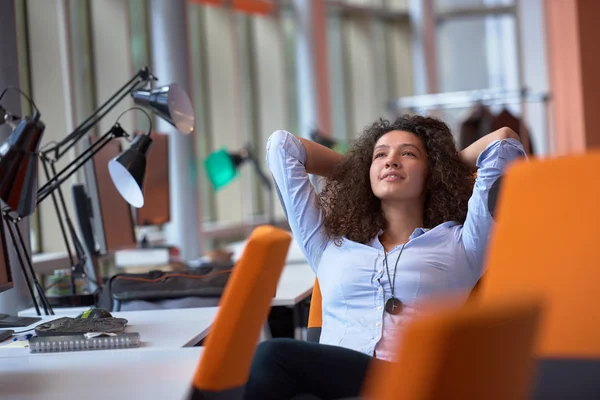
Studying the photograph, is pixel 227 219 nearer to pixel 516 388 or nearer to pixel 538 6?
pixel 538 6

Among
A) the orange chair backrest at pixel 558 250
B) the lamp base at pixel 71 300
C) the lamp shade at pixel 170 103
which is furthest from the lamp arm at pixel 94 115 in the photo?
the orange chair backrest at pixel 558 250

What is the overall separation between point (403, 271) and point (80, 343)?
0.84 meters

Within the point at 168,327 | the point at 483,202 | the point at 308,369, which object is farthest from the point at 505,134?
the point at 168,327

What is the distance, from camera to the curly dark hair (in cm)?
242

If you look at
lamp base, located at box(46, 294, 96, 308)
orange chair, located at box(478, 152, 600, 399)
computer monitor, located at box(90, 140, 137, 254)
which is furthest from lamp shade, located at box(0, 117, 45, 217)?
orange chair, located at box(478, 152, 600, 399)

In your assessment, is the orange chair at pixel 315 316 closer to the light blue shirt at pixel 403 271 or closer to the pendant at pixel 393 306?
the light blue shirt at pixel 403 271

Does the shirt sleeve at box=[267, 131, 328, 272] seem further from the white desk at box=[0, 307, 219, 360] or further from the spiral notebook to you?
the spiral notebook

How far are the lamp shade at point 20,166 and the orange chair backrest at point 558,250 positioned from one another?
1.33 meters

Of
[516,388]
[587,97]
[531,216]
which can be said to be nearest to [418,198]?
Result: [531,216]

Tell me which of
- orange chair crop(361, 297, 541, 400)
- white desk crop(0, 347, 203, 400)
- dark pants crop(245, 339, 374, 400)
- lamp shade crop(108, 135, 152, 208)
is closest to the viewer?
orange chair crop(361, 297, 541, 400)

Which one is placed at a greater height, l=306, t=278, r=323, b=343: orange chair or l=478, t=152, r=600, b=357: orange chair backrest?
l=478, t=152, r=600, b=357: orange chair backrest

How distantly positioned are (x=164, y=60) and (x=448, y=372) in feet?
17.2

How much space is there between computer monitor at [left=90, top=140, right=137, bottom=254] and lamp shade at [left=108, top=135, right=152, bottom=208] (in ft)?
1.71

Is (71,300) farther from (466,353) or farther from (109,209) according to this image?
(466,353)
